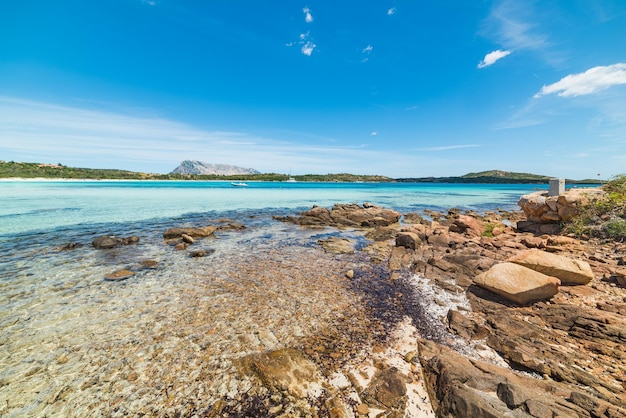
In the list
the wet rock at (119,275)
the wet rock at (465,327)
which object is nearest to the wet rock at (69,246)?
the wet rock at (119,275)

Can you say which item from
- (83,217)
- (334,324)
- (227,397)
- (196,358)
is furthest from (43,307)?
(83,217)

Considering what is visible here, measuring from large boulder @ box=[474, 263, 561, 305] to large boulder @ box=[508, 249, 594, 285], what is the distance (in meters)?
0.57

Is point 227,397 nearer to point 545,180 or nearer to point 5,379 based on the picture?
point 5,379

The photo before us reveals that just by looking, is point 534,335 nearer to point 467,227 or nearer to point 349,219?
point 467,227

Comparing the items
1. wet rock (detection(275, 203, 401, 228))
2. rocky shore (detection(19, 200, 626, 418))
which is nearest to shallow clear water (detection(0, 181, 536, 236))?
wet rock (detection(275, 203, 401, 228))

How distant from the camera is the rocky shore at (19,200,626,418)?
14.4ft

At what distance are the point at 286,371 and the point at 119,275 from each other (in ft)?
30.9

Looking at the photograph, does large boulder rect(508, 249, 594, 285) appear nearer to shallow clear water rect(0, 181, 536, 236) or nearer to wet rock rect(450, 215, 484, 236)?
wet rock rect(450, 215, 484, 236)

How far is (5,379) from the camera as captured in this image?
507 centimetres

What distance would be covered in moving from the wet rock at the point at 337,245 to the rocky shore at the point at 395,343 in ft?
11.1

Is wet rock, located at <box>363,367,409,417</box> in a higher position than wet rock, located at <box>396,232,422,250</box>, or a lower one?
lower

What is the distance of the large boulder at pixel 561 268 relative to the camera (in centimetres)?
789

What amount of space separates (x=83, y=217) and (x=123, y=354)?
2782 cm

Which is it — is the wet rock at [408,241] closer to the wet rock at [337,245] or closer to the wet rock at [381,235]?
the wet rock at [381,235]
